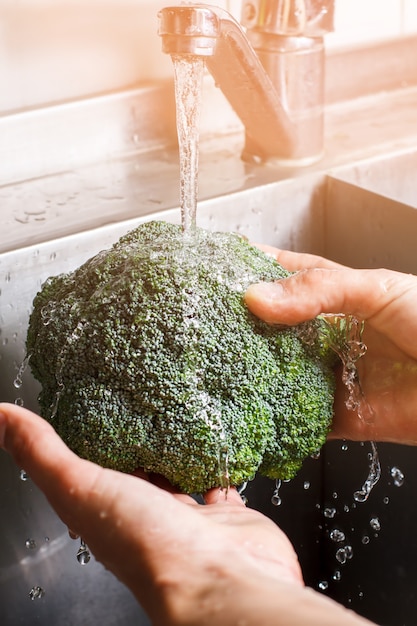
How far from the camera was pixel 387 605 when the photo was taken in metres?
1.21

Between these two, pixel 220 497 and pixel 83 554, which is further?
pixel 83 554

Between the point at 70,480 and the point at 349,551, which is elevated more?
the point at 70,480

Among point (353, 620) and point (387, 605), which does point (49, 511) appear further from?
point (353, 620)

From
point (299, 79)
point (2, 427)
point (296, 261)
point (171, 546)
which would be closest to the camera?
point (171, 546)

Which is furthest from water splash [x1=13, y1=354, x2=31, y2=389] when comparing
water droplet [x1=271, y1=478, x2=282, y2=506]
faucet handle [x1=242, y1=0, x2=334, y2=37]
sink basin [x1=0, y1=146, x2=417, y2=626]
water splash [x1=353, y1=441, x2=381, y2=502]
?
faucet handle [x1=242, y1=0, x2=334, y2=37]

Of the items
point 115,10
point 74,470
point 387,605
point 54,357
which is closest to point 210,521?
point 74,470

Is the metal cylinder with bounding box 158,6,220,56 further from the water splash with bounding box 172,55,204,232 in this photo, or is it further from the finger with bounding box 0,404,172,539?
the finger with bounding box 0,404,172,539

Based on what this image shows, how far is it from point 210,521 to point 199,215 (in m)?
0.59

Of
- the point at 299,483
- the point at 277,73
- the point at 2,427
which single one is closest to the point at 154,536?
the point at 2,427

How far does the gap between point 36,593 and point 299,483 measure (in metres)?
0.43

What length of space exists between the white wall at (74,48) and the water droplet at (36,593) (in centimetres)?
75

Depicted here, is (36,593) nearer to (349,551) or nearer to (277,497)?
(277,497)

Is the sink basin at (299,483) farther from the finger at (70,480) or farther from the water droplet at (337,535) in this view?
the finger at (70,480)

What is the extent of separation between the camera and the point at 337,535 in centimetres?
128
